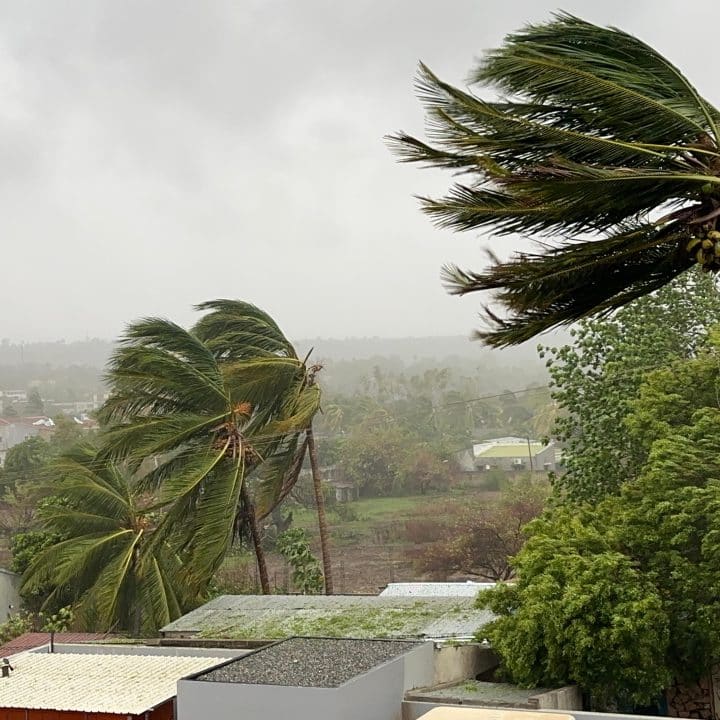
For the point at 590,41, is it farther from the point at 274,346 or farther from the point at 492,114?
the point at 274,346

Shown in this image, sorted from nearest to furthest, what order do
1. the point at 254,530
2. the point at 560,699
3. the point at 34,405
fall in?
the point at 560,699 < the point at 254,530 < the point at 34,405

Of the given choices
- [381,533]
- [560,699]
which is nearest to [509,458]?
[381,533]

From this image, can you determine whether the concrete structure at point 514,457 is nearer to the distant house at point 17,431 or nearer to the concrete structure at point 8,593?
the distant house at point 17,431

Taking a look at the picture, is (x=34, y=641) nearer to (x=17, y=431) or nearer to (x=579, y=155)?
(x=579, y=155)

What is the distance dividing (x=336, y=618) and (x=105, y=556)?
9.20m

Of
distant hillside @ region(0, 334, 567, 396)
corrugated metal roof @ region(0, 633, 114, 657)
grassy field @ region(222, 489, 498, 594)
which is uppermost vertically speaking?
distant hillside @ region(0, 334, 567, 396)

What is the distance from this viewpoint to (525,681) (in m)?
12.1

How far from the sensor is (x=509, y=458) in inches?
2527

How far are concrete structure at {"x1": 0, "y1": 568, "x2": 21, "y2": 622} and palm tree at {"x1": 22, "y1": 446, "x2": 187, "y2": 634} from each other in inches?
63.4

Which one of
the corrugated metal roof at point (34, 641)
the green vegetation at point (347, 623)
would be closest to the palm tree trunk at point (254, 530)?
the corrugated metal roof at point (34, 641)

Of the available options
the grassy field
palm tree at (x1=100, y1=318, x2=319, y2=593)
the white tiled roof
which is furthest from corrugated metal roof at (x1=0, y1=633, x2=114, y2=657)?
the grassy field

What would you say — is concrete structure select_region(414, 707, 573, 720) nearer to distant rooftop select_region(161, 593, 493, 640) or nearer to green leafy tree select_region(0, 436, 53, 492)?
distant rooftop select_region(161, 593, 493, 640)

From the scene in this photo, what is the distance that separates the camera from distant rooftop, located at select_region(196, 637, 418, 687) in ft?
32.7

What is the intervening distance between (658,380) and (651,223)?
8.65 meters
